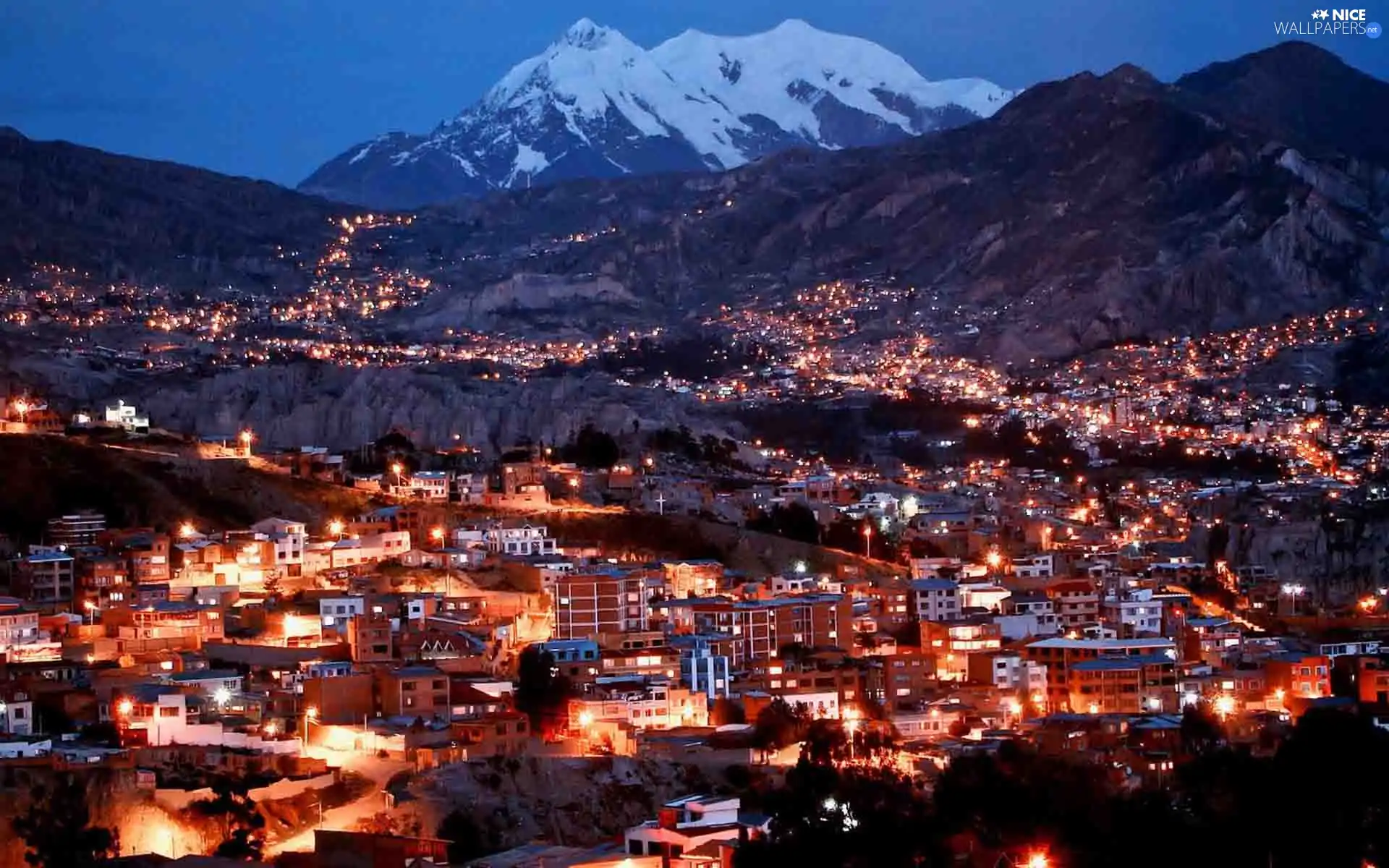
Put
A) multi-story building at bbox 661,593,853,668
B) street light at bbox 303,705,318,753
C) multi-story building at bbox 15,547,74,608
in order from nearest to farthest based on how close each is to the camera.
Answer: street light at bbox 303,705,318,753 → multi-story building at bbox 661,593,853,668 → multi-story building at bbox 15,547,74,608

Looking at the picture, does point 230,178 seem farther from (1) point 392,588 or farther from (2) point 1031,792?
(2) point 1031,792

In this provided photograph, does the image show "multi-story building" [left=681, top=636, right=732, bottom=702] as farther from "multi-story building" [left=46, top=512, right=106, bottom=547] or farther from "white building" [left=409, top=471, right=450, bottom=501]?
"white building" [left=409, top=471, right=450, bottom=501]

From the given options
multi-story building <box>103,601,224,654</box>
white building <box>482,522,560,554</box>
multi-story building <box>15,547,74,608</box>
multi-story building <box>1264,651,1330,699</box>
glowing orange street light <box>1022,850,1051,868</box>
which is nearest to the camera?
glowing orange street light <box>1022,850,1051,868</box>

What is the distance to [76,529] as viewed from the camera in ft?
164

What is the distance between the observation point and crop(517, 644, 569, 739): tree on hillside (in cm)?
3734

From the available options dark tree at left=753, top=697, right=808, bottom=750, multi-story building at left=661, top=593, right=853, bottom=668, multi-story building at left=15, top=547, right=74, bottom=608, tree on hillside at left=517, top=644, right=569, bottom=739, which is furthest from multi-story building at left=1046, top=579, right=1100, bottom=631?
multi-story building at left=15, top=547, right=74, bottom=608

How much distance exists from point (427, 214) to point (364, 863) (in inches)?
4494

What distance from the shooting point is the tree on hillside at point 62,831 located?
28.8m

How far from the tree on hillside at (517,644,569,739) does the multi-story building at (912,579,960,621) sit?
10777 millimetres

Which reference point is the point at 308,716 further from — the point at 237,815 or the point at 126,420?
the point at 126,420

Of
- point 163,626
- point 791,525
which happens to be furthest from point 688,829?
point 791,525

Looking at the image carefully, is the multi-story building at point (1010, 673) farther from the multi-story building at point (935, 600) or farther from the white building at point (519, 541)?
the white building at point (519, 541)

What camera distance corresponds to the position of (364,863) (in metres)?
28.5

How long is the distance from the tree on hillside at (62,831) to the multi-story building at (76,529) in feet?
58.5
